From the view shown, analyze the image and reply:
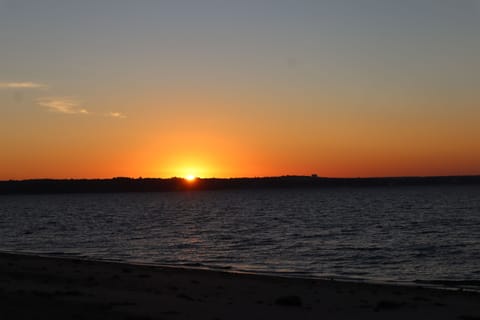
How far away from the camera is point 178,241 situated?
170 feet

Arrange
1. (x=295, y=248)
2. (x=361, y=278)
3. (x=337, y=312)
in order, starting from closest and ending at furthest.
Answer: (x=337, y=312)
(x=361, y=278)
(x=295, y=248)

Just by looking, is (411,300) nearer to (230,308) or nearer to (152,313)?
(230,308)

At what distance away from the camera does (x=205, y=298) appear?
67.6 feet

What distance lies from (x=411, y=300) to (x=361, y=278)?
30.8 feet

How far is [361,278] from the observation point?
30.3 m

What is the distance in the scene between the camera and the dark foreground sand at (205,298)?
1739 cm

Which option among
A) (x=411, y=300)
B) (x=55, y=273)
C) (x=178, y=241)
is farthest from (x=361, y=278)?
(x=178, y=241)

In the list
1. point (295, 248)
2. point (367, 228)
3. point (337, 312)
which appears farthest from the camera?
point (367, 228)

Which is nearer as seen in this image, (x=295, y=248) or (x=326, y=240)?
(x=295, y=248)

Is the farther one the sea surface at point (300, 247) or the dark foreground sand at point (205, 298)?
the sea surface at point (300, 247)

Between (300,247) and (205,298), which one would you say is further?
(300,247)

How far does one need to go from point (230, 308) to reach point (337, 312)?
119 inches

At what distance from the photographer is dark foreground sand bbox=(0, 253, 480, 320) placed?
17391 mm

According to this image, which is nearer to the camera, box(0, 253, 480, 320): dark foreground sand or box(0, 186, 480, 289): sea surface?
box(0, 253, 480, 320): dark foreground sand
